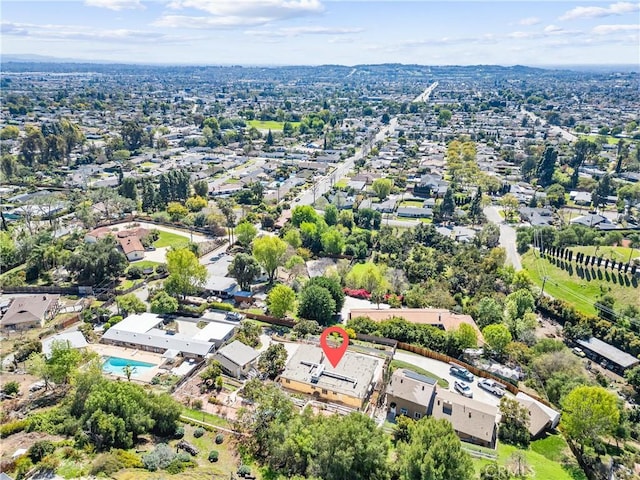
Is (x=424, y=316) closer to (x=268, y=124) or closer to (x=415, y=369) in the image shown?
(x=415, y=369)

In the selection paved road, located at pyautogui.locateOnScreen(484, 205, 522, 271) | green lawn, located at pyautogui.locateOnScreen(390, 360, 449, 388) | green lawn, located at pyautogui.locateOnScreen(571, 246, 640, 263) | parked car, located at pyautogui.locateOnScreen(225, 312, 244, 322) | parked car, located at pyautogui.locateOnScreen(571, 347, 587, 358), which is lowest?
parked car, located at pyautogui.locateOnScreen(571, 347, 587, 358)

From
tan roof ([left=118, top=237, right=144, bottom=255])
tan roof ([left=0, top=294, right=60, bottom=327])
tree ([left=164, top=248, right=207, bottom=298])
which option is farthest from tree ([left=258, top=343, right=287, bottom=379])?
tan roof ([left=118, top=237, right=144, bottom=255])

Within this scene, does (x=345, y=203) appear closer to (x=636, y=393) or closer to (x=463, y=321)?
(x=463, y=321)

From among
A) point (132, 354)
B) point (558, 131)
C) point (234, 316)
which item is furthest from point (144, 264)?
point (558, 131)

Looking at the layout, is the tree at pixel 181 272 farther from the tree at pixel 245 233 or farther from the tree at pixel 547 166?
the tree at pixel 547 166

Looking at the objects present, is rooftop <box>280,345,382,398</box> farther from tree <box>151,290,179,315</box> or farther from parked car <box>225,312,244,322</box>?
tree <box>151,290,179,315</box>

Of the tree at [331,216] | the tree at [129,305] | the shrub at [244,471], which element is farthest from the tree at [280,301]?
the tree at [331,216]

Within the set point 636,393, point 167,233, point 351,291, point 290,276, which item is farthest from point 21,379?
point 636,393
